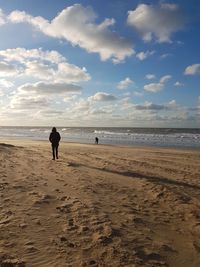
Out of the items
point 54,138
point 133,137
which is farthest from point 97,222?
point 133,137

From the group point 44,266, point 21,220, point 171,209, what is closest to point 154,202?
point 171,209

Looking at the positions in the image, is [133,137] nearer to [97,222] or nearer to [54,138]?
[54,138]

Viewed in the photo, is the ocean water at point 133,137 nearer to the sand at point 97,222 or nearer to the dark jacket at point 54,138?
the dark jacket at point 54,138

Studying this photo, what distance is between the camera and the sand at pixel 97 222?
16.1 ft

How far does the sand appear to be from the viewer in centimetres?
491

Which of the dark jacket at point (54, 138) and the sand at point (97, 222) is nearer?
the sand at point (97, 222)

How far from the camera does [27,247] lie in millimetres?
5148

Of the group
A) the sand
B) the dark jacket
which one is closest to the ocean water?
the dark jacket

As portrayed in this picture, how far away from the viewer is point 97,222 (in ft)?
21.1

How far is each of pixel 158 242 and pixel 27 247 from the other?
2.41 m

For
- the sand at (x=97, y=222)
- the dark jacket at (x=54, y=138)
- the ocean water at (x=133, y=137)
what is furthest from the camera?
the ocean water at (x=133, y=137)

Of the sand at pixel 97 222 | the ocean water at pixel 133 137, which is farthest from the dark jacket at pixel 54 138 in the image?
the ocean water at pixel 133 137

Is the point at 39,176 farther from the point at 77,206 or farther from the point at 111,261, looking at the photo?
the point at 111,261

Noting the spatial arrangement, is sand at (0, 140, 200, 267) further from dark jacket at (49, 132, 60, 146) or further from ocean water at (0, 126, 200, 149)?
ocean water at (0, 126, 200, 149)
